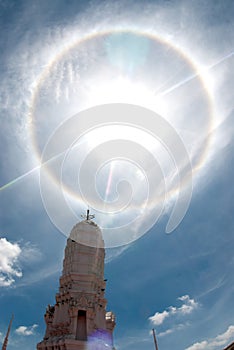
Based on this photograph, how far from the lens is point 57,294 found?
4644 cm

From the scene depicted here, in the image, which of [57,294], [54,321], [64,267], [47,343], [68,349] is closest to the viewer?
[68,349]

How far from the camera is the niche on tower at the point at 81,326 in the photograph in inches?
1599

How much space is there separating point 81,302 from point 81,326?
3203 mm

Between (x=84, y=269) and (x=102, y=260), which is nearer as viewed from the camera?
(x=84, y=269)

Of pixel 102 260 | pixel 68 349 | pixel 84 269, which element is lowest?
pixel 68 349

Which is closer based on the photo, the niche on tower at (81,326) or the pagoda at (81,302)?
the pagoda at (81,302)

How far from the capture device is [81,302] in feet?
139

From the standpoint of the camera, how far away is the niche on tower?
40.6m

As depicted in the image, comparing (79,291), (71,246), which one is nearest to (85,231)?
(71,246)

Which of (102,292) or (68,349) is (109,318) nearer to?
(102,292)

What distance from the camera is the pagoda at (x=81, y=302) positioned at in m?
40.0

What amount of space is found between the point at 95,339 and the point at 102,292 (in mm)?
8243

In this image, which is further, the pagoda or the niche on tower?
the niche on tower

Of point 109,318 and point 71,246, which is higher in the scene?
point 71,246
